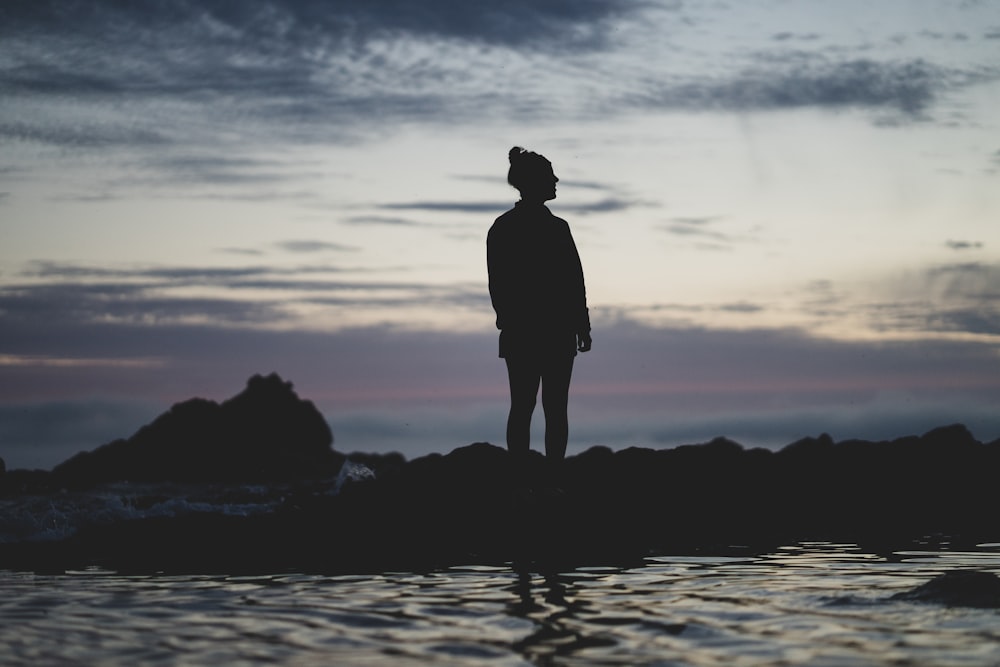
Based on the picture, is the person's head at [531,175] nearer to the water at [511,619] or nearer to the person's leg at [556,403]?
the person's leg at [556,403]

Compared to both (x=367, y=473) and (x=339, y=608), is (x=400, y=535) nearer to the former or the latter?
(x=339, y=608)

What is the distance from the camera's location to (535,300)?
9891 mm

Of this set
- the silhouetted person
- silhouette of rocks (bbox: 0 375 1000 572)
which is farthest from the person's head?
silhouette of rocks (bbox: 0 375 1000 572)

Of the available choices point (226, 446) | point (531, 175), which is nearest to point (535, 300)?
point (531, 175)

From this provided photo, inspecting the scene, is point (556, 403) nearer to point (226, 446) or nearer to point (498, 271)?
point (498, 271)

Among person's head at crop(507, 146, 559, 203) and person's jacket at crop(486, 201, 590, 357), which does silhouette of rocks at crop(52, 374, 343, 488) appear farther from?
person's head at crop(507, 146, 559, 203)

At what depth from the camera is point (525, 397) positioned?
389 inches

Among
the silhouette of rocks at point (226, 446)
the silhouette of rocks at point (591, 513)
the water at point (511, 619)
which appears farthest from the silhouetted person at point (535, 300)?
the silhouette of rocks at point (226, 446)

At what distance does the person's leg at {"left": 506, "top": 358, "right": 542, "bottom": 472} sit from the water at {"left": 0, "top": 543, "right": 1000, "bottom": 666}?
2.72m

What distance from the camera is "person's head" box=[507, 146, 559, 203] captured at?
1001cm

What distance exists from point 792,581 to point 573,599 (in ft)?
5.31

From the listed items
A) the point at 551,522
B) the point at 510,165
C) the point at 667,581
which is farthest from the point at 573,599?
the point at 510,165

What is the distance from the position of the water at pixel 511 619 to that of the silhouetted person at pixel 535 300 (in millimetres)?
2745

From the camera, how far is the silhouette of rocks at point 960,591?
5.52 m
